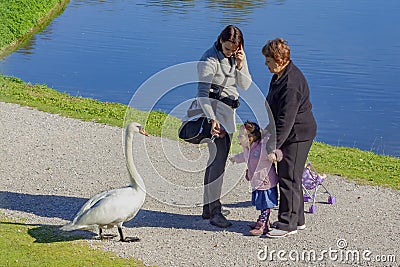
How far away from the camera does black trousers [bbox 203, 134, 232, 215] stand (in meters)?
7.38

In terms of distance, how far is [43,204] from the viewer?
8.21 m

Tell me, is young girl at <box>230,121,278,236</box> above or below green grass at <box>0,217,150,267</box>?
above

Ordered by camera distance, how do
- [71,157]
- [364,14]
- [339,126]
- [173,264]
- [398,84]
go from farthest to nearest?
[364,14], [398,84], [339,126], [71,157], [173,264]

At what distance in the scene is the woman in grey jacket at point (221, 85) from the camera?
7.00 meters

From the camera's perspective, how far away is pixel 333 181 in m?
9.63

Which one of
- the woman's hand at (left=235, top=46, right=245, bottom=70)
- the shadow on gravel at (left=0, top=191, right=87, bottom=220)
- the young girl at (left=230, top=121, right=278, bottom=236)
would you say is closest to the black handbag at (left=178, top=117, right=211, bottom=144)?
the young girl at (left=230, top=121, right=278, bottom=236)

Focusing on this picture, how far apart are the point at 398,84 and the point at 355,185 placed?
32.2 feet

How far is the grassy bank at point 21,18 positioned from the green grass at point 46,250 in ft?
50.5

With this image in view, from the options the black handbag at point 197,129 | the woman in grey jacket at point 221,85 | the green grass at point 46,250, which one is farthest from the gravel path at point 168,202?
the black handbag at point 197,129

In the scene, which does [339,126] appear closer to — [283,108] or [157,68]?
[157,68]

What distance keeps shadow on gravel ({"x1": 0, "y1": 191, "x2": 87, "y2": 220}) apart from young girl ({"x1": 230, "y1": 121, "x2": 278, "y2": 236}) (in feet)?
6.89

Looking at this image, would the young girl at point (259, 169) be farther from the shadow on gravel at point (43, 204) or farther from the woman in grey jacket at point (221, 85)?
the shadow on gravel at point (43, 204)

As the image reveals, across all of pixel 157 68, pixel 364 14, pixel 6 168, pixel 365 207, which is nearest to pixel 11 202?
pixel 6 168

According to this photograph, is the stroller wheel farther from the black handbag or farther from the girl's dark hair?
the girl's dark hair
